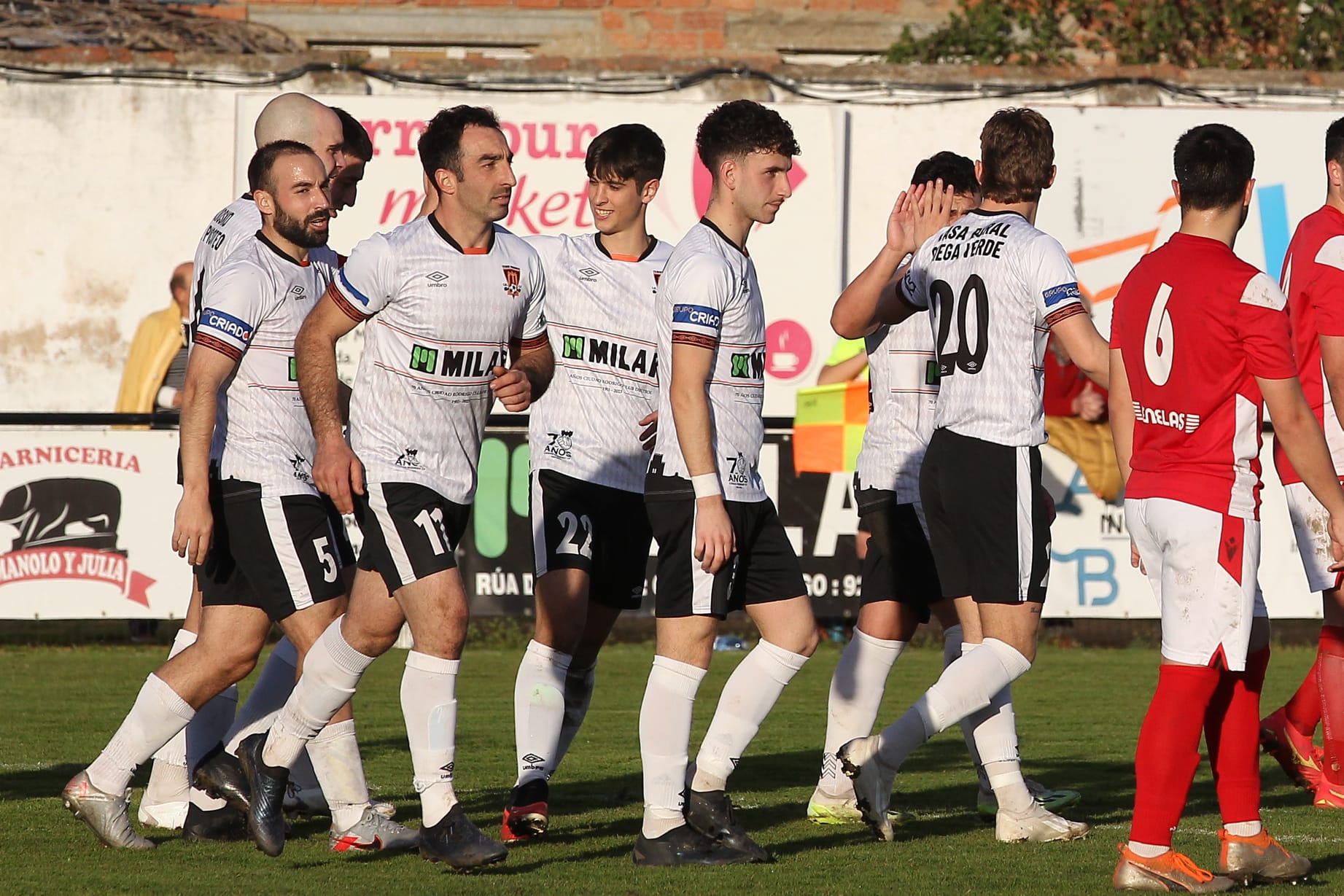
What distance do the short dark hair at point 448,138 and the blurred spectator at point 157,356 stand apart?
910cm

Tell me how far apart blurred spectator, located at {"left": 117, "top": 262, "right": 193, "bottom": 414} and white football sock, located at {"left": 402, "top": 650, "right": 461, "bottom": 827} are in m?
9.47

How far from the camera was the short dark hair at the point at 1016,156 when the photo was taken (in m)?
6.36

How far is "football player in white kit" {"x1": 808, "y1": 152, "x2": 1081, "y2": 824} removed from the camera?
7059 millimetres

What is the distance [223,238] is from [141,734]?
1.77 metres

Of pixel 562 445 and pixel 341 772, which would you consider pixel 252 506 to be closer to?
pixel 341 772

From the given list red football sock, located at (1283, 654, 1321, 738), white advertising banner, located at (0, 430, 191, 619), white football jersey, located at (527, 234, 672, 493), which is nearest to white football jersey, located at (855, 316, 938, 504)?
white football jersey, located at (527, 234, 672, 493)

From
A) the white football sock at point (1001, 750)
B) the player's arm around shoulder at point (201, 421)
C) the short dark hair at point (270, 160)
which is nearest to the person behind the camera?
the player's arm around shoulder at point (201, 421)

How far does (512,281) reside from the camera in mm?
6203

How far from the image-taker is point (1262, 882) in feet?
18.1

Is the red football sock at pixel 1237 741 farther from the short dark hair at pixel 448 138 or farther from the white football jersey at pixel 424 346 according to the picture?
the short dark hair at pixel 448 138

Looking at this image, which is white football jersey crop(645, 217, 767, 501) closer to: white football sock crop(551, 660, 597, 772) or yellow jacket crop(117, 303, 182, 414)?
white football sock crop(551, 660, 597, 772)

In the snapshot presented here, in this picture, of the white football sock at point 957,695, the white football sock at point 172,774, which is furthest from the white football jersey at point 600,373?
the white football sock at point 172,774

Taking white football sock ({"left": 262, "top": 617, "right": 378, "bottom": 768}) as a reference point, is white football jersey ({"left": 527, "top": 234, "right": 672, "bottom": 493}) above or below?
above

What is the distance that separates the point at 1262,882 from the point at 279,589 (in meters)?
3.24
